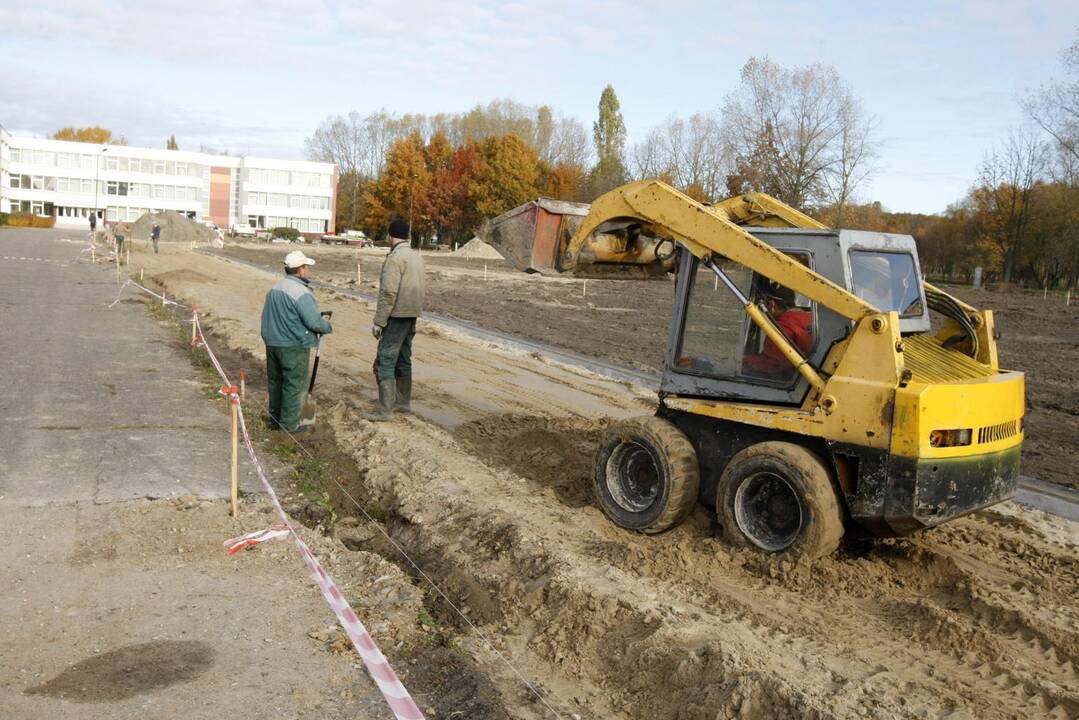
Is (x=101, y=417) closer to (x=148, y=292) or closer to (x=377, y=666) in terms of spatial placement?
(x=377, y=666)

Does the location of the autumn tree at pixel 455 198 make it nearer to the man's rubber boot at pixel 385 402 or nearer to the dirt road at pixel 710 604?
the man's rubber boot at pixel 385 402

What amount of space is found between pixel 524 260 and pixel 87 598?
4085 millimetres

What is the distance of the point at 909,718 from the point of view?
13.7 ft

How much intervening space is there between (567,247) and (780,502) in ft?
8.89

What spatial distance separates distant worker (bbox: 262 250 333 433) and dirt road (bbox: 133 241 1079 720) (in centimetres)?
74

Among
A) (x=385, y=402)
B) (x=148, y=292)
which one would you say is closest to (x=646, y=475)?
(x=385, y=402)

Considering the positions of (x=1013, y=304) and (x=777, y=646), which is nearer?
(x=777, y=646)

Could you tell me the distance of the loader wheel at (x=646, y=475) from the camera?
653cm

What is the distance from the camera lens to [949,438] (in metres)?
5.50

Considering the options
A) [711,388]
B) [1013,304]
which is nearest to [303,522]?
[711,388]

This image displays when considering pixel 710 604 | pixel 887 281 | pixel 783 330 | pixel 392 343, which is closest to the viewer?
pixel 710 604

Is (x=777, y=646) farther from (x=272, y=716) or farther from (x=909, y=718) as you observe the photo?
(x=272, y=716)

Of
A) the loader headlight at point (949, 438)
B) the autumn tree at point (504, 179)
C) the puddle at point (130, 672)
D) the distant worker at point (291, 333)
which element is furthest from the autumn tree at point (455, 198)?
the puddle at point (130, 672)

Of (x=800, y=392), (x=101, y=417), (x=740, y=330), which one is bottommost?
(x=101, y=417)
